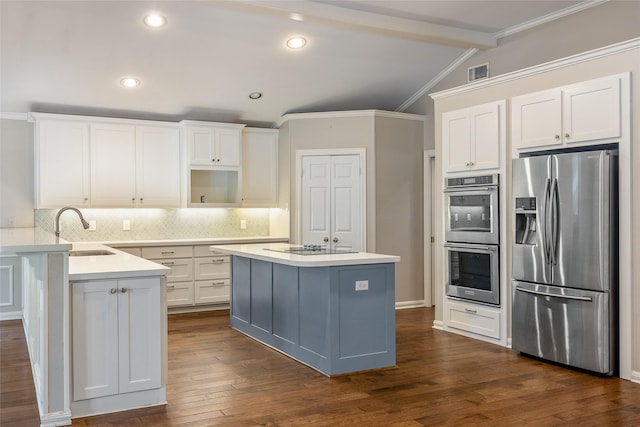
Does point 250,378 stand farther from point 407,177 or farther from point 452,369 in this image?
point 407,177

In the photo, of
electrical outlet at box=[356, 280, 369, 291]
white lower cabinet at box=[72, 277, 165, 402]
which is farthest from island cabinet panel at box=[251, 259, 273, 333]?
white lower cabinet at box=[72, 277, 165, 402]

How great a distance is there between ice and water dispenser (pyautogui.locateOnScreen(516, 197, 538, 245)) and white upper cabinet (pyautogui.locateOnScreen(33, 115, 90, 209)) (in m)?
4.63

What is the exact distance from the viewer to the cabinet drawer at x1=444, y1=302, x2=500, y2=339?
4.96 meters

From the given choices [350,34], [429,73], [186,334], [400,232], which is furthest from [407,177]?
[186,334]

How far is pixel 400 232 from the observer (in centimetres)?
680

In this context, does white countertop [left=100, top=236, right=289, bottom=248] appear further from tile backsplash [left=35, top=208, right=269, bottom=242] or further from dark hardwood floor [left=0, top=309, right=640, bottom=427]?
dark hardwood floor [left=0, top=309, right=640, bottom=427]

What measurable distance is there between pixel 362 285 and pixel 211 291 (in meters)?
3.04

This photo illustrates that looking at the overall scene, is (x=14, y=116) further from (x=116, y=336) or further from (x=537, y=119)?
(x=537, y=119)

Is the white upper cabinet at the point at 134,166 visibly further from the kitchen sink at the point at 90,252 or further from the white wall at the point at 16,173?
the kitchen sink at the point at 90,252

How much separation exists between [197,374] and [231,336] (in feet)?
4.16

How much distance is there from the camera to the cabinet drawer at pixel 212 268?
6.58m

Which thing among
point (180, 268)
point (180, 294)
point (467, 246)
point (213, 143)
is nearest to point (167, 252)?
point (180, 268)

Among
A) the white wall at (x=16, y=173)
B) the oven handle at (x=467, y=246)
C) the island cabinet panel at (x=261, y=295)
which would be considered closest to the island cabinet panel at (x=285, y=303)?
the island cabinet panel at (x=261, y=295)

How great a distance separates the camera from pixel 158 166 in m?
6.62
